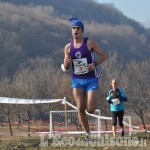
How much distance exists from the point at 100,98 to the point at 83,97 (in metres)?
36.6

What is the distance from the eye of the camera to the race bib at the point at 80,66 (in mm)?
7445

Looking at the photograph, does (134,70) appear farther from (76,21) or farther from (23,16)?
(23,16)

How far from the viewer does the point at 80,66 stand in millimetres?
7484

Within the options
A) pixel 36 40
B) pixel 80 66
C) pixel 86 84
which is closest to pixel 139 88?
pixel 86 84

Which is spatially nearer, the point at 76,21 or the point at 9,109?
the point at 76,21

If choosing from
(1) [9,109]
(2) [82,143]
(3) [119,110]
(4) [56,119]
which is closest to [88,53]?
(2) [82,143]

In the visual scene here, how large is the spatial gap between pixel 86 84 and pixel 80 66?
0.36 meters

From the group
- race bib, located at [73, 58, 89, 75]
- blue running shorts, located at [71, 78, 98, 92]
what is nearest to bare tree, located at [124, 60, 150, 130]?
blue running shorts, located at [71, 78, 98, 92]

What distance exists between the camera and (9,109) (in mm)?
39781

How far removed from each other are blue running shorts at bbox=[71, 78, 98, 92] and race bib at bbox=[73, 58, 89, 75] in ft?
0.51

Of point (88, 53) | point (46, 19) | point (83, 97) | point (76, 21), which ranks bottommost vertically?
point (83, 97)

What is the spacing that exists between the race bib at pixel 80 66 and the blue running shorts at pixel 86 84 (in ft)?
0.51

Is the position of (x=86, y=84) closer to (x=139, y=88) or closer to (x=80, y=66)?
(x=80, y=66)

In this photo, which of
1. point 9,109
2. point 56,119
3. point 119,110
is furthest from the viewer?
point 9,109
